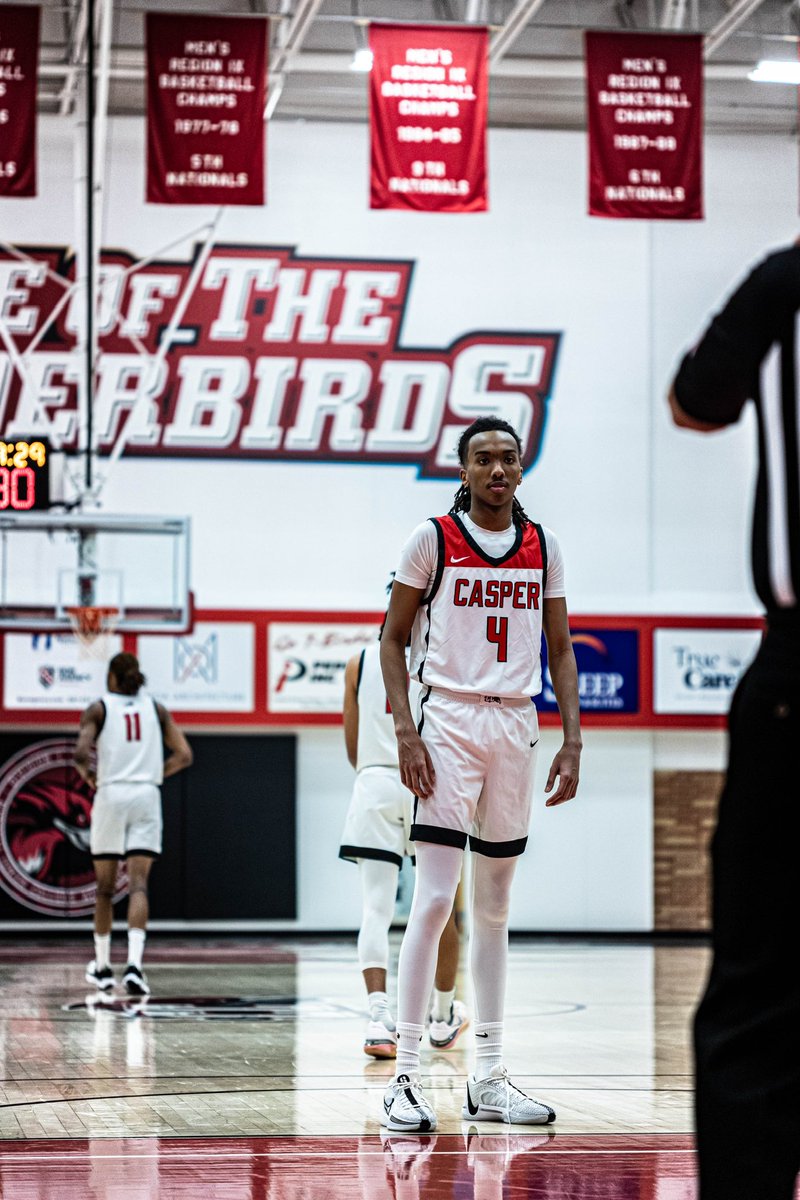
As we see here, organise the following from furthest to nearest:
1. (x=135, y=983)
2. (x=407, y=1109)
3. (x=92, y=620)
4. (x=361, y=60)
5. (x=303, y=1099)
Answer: (x=361, y=60)
(x=92, y=620)
(x=135, y=983)
(x=303, y=1099)
(x=407, y=1109)

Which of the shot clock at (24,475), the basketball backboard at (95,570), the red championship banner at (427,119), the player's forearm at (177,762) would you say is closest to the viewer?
the player's forearm at (177,762)

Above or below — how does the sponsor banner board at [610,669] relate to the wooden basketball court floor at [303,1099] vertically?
above

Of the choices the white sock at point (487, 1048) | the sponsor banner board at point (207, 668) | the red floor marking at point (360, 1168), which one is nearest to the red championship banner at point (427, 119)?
the sponsor banner board at point (207, 668)

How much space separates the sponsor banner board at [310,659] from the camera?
1773cm

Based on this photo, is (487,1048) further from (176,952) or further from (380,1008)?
(176,952)

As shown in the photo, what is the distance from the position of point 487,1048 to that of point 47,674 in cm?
1259

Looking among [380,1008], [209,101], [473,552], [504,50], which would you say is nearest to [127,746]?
[380,1008]

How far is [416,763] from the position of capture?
5309 mm

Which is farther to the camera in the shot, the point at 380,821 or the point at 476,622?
the point at 380,821

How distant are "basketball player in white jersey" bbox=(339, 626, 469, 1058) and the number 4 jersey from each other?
6.93ft

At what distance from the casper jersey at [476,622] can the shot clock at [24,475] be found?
9785 millimetres

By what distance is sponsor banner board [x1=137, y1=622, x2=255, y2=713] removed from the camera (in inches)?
695

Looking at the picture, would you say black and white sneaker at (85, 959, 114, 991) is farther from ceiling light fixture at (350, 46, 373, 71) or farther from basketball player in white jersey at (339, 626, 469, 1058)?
ceiling light fixture at (350, 46, 373, 71)

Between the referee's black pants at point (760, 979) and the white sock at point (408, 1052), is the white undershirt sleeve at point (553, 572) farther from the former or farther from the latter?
the referee's black pants at point (760, 979)
